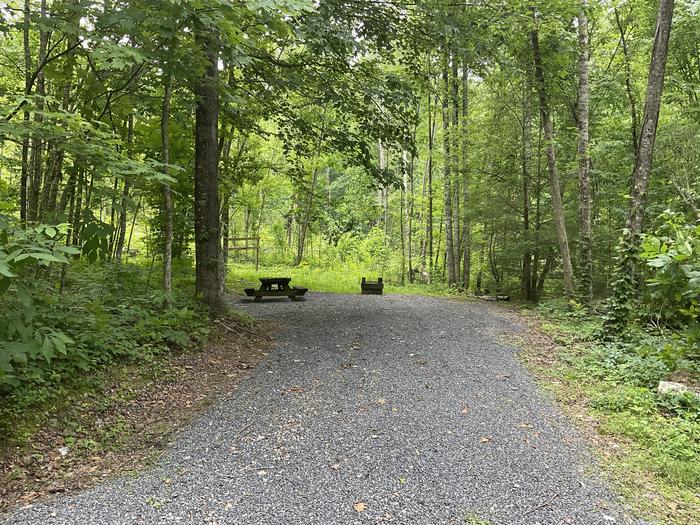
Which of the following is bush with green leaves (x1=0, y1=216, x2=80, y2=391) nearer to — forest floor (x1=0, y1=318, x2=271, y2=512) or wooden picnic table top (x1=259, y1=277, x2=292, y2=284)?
forest floor (x1=0, y1=318, x2=271, y2=512)

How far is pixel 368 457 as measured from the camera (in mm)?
3326

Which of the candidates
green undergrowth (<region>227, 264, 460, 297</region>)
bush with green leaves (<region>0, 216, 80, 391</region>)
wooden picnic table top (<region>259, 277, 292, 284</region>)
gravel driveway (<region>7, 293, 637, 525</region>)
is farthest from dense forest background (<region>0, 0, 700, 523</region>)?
wooden picnic table top (<region>259, 277, 292, 284</region>)

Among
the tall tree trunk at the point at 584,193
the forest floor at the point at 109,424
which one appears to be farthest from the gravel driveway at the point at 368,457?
the tall tree trunk at the point at 584,193

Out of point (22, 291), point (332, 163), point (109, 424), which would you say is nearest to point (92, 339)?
point (109, 424)

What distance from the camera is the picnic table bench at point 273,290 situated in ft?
34.9

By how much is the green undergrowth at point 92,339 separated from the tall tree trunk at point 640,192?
6.28m

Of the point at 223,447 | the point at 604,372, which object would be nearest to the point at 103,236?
the point at 223,447

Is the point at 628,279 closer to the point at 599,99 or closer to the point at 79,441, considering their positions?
the point at 79,441

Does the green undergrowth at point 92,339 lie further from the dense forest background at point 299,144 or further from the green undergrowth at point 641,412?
the green undergrowth at point 641,412

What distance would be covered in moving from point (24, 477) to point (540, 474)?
141 inches

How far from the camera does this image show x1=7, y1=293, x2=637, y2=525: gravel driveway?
2662mm

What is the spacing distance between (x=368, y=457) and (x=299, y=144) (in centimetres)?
716

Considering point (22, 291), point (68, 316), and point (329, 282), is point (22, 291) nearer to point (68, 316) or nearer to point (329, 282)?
point (68, 316)

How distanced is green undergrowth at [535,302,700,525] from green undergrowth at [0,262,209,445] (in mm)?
4113
